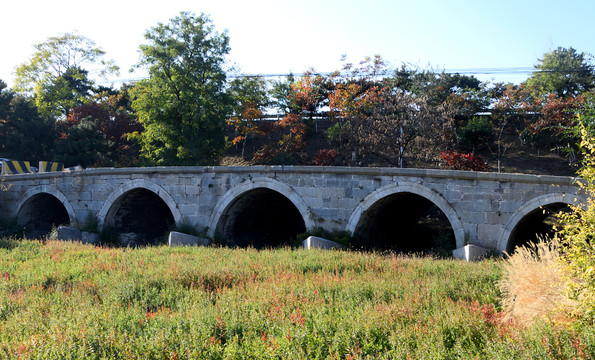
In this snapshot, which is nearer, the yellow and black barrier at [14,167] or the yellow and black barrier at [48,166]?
the yellow and black barrier at [48,166]

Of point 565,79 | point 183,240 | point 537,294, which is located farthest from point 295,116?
point 537,294

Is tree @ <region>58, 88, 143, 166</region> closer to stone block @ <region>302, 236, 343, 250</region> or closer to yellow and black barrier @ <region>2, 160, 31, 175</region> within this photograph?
yellow and black barrier @ <region>2, 160, 31, 175</region>

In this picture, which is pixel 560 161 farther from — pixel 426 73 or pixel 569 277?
pixel 569 277

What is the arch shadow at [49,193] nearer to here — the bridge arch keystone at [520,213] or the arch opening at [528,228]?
the bridge arch keystone at [520,213]

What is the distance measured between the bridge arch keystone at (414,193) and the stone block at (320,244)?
75 cm

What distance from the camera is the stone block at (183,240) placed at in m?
15.3

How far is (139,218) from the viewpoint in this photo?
63.7ft

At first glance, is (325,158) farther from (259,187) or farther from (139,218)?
(139,218)

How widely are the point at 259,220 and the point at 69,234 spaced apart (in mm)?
7094

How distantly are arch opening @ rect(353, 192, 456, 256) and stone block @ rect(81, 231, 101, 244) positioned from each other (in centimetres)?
994

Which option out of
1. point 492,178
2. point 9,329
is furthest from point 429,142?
point 9,329

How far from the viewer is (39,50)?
108 feet

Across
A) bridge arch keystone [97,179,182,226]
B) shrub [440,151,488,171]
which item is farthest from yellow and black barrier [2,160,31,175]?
shrub [440,151,488,171]

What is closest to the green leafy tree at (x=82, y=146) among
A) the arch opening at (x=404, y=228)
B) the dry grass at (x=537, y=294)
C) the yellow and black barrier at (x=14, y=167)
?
the yellow and black barrier at (x=14, y=167)
